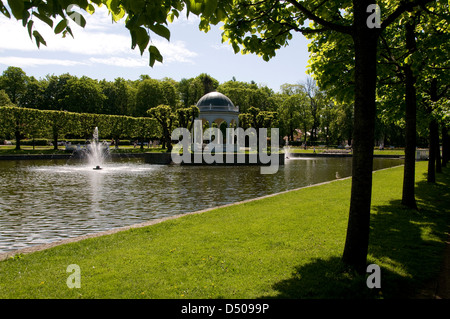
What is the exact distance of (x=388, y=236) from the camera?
23.0 feet

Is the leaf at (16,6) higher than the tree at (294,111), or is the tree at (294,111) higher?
the tree at (294,111)

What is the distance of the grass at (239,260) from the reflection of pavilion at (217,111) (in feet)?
144

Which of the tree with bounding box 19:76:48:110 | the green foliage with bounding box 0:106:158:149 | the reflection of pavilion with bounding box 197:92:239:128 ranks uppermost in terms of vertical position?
the tree with bounding box 19:76:48:110

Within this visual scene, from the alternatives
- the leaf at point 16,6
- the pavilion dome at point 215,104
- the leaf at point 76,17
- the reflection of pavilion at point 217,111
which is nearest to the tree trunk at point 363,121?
the leaf at point 76,17

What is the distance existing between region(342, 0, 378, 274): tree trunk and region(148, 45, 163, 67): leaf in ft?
9.74

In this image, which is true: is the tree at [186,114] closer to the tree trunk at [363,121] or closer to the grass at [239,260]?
the grass at [239,260]

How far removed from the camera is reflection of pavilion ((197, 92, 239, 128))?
52188 mm

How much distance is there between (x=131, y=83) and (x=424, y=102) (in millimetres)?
80965

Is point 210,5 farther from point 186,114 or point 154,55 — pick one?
point 186,114

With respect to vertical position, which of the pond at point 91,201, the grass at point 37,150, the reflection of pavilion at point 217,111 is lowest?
the pond at point 91,201

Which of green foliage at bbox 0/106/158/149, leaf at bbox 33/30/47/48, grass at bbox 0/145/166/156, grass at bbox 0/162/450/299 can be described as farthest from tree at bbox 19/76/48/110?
leaf at bbox 33/30/47/48

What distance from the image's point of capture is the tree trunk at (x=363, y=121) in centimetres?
475

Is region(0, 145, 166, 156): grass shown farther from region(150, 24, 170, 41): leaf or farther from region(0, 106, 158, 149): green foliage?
region(150, 24, 170, 41): leaf

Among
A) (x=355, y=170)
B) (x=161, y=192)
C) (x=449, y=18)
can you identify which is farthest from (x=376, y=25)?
(x=161, y=192)
